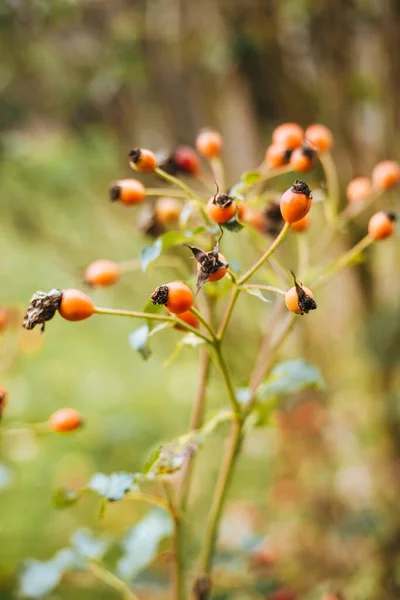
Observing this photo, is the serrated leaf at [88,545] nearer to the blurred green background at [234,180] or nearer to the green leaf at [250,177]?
the green leaf at [250,177]

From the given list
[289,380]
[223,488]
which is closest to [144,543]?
[223,488]

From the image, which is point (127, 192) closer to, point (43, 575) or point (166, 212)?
point (166, 212)

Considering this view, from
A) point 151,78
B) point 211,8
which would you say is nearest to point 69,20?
point 151,78

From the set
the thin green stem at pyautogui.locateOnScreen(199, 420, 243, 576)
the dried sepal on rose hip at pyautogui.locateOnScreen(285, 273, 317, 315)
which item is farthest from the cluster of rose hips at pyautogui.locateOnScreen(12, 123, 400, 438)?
the thin green stem at pyautogui.locateOnScreen(199, 420, 243, 576)

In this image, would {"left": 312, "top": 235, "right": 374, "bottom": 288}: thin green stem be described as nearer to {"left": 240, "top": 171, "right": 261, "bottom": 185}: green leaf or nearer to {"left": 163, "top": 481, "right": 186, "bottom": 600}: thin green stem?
{"left": 240, "top": 171, "right": 261, "bottom": 185}: green leaf

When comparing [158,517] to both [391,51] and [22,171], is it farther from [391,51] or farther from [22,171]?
[391,51]

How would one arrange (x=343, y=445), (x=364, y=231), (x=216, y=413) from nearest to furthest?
(x=216, y=413) < (x=364, y=231) < (x=343, y=445)
